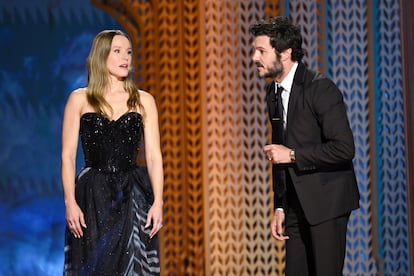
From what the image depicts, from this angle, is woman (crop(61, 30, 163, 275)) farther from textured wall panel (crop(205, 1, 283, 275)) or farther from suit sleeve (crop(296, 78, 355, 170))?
textured wall panel (crop(205, 1, 283, 275))

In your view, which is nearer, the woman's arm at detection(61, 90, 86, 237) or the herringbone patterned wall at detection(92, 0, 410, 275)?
the woman's arm at detection(61, 90, 86, 237)

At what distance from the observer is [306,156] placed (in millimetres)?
3068

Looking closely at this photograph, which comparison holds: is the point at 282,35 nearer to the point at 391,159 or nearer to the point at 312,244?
the point at 312,244

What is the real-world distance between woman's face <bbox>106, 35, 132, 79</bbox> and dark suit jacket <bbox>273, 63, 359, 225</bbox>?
2.39 feet

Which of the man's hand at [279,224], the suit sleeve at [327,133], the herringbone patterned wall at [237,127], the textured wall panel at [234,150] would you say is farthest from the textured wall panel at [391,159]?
the suit sleeve at [327,133]

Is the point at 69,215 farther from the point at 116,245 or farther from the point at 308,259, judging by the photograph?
the point at 308,259

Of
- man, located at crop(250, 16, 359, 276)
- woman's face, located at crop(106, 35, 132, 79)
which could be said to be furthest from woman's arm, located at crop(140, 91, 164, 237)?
man, located at crop(250, 16, 359, 276)

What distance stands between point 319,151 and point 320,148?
14 mm

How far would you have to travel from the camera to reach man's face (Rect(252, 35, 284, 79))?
3.25 metres

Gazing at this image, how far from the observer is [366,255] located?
5.04 metres

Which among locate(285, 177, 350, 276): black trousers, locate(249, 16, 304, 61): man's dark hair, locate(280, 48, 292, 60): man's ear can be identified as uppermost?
locate(249, 16, 304, 61): man's dark hair

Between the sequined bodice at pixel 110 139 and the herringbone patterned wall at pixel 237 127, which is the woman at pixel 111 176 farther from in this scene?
the herringbone patterned wall at pixel 237 127

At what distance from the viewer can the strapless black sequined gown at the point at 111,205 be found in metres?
3.29

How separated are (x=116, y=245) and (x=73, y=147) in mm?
449
